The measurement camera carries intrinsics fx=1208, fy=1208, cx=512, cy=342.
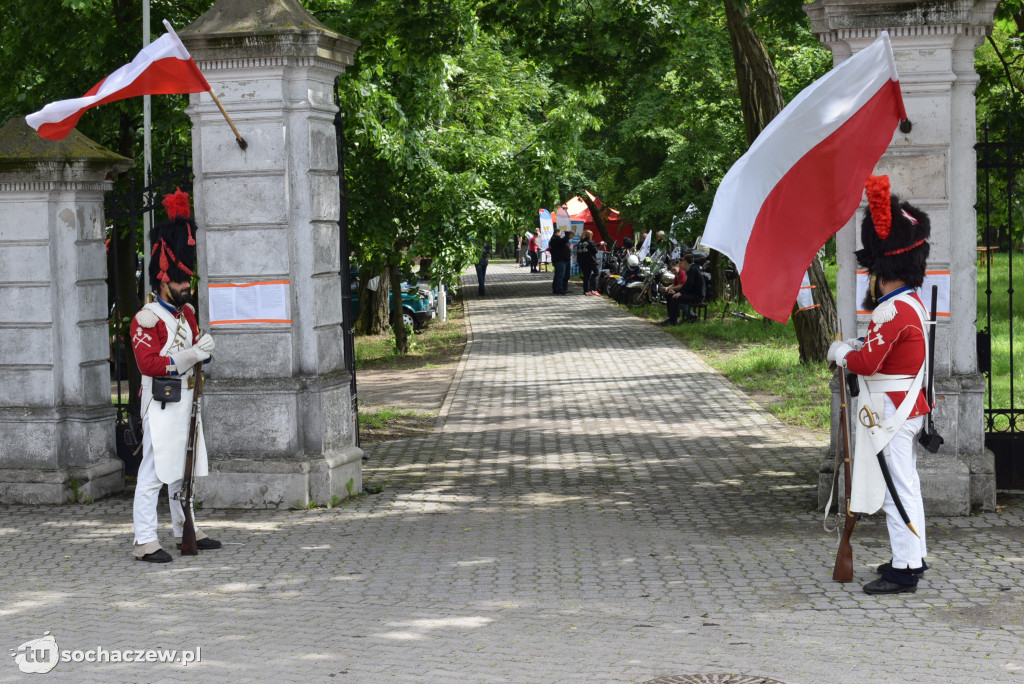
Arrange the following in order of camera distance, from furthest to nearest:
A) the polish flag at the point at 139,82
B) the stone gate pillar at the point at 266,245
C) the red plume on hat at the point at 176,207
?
1. the stone gate pillar at the point at 266,245
2. the polish flag at the point at 139,82
3. the red plume on hat at the point at 176,207

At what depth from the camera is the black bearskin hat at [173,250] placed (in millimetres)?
7637

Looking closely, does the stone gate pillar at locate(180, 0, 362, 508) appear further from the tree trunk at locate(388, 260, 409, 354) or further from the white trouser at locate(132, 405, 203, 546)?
the tree trunk at locate(388, 260, 409, 354)

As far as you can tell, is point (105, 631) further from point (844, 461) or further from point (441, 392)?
point (441, 392)

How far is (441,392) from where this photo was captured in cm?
A: 1697

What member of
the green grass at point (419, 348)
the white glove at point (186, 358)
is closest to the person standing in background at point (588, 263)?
the green grass at point (419, 348)

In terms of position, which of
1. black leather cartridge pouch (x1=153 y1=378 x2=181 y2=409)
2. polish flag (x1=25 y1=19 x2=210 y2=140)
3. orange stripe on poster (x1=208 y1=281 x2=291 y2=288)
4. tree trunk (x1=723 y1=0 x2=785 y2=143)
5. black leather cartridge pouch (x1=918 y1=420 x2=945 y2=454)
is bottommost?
black leather cartridge pouch (x1=918 y1=420 x2=945 y2=454)

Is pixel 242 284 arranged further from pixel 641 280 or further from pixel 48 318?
pixel 641 280

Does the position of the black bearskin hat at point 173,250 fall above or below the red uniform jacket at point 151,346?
above

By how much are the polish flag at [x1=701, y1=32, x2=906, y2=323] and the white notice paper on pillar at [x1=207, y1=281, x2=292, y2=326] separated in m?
3.70

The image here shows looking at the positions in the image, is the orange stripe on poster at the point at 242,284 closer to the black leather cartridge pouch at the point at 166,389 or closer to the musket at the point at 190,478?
the musket at the point at 190,478

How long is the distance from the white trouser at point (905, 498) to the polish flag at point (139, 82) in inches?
201

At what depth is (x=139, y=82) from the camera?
26.8ft

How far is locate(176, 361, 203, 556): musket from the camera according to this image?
771 cm

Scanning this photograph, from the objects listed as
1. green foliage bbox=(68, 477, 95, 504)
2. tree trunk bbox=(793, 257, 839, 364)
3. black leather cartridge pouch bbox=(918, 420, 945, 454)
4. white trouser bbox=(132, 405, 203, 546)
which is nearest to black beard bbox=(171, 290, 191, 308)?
white trouser bbox=(132, 405, 203, 546)
